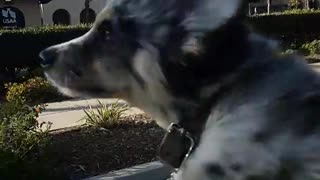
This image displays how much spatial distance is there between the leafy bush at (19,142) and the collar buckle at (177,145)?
12.5 ft

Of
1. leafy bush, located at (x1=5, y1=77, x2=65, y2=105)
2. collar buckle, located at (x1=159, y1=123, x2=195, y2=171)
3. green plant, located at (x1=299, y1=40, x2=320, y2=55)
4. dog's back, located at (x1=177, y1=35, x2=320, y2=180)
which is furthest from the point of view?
green plant, located at (x1=299, y1=40, x2=320, y2=55)

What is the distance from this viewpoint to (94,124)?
9.04 metres

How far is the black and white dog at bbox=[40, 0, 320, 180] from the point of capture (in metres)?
2.44

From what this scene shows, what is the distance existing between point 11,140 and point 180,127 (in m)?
4.36

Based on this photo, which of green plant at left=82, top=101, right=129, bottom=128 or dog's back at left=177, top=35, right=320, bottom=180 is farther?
green plant at left=82, top=101, right=129, bottom=128

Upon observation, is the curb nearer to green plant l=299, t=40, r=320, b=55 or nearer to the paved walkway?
the paved walkway

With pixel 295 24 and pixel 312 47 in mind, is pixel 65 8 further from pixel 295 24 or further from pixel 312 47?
pixel 312 47

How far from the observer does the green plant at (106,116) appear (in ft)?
29.7

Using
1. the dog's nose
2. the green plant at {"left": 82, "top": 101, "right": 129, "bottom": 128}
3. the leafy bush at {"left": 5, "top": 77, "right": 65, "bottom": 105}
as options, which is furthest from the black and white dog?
the leafy bush at {"left": 5, "top": 77, "right": 65, "bottom": 105}

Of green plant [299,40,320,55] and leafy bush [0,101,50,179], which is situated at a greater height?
leafy bush [0,101,50,179]

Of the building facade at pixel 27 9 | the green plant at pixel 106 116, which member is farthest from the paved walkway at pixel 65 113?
the building facade at pixel 27 9

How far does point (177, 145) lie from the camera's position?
9.00 feet

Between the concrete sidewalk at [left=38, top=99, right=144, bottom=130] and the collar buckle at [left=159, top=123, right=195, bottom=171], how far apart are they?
6.67 metres

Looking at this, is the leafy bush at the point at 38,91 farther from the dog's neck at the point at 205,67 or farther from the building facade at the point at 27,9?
the building facade at the point at 27,9
